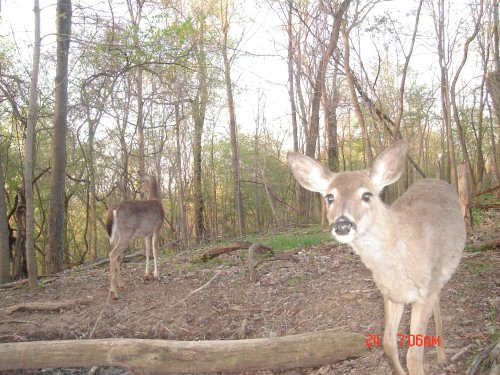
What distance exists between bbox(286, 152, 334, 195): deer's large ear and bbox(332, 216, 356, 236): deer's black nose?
0.85 metres

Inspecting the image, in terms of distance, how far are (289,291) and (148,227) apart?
143 inches

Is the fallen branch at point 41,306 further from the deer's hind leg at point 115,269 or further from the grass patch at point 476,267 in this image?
the grass patch at point 476,267

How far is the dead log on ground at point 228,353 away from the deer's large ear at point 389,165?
5.81 ft

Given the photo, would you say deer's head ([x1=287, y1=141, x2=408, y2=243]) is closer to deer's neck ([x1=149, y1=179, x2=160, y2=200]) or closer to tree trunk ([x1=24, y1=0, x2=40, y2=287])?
tree trunk ([x1=24, y1=0, x2=40, y2=287])

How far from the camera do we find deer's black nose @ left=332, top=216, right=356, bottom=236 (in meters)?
3.24

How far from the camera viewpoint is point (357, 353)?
4.75 m

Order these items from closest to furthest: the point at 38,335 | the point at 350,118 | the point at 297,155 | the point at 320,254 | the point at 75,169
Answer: the point at 297,155, the point at 38,335, the point at 320,254, the point at 75,169, the point at 350,118

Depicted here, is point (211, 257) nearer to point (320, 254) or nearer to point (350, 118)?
point (320, 254)

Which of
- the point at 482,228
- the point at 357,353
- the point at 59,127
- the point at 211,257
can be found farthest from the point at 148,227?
the point at 482,228

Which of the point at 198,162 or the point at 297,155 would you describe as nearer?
the point at 297,155

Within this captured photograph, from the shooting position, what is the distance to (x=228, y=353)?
4.74 m

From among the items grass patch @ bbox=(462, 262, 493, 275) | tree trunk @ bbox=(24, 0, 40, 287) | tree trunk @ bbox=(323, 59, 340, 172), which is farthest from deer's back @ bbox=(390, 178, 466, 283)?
tree trunk @ bbox=(323, 59, 340, 172)

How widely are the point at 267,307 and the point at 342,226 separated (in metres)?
3.99

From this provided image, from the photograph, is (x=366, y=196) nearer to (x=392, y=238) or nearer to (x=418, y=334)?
(x=392, y=238)
